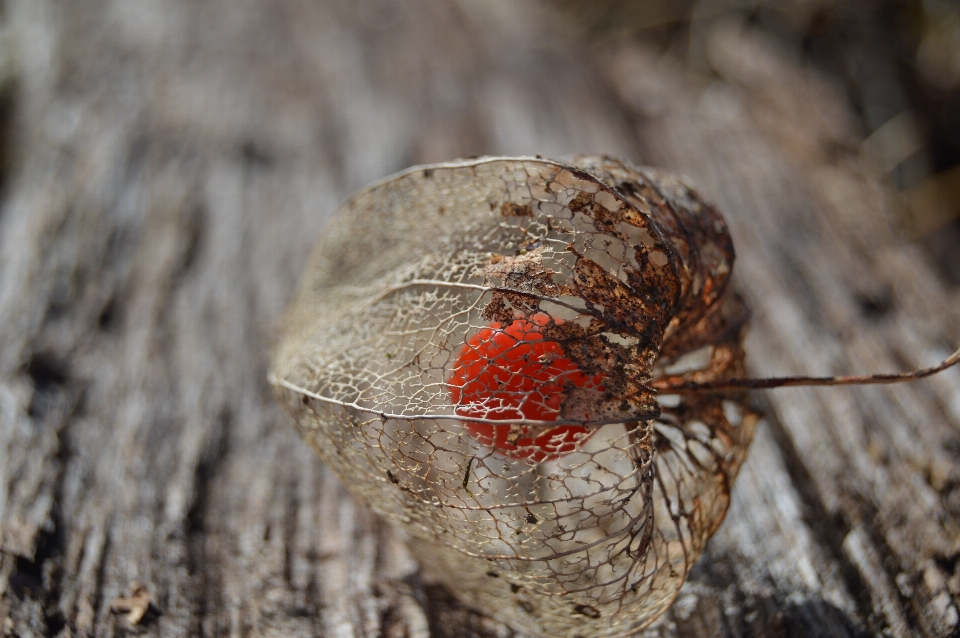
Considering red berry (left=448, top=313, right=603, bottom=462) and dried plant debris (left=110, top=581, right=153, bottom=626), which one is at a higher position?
red berry (left=448, top=313, right=603, bottom=462)

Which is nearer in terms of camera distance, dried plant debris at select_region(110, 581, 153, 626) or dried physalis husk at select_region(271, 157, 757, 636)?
dried physalis husk at select_region(271, 157, 757, 636)

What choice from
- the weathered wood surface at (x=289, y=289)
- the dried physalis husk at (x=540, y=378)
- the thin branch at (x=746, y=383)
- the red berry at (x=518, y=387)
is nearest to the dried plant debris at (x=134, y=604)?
the weathered wood surface at (x=289, y=289)

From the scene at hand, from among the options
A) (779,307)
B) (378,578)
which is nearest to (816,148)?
(779,307)

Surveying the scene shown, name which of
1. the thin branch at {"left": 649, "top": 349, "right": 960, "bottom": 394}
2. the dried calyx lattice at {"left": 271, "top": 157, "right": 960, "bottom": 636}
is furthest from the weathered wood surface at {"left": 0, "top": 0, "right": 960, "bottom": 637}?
the thin branch at {"left": 649, "top": 349, "right": 960, "bottom": 394}

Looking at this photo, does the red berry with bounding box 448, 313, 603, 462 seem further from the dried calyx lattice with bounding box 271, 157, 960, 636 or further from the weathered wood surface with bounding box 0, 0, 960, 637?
the weathered wood surface with bounding box 0, 0, 960, 637

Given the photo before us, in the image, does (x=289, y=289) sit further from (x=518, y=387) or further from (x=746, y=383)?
(x=746, y=383)

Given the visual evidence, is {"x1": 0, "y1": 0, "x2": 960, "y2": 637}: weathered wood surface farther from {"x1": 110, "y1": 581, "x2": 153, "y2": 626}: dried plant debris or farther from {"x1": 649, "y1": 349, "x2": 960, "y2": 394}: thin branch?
{"x1": 649, "y1": 349, "x2": 960, "y2": 394}: thin branch

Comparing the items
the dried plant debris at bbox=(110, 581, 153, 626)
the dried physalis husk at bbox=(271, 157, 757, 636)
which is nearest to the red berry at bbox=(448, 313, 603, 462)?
the dried physalis husk at bbox=(271, 157, 757, 636)
